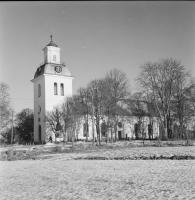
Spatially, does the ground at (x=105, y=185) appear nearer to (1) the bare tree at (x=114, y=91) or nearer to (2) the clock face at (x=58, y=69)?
(1) the bare tree at (x=114, y=91)

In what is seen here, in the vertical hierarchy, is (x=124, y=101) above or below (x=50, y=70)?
below

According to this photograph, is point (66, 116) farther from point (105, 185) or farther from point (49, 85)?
point (105, 185)

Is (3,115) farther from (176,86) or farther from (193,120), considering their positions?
(193,120)

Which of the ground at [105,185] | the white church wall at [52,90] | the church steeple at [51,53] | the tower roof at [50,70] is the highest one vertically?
the church steeple at [51,53]

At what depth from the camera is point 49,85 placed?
54344 millimetres

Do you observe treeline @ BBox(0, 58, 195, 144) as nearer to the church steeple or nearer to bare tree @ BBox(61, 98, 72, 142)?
bare tree @ BBox(61, 98, 72, 142)

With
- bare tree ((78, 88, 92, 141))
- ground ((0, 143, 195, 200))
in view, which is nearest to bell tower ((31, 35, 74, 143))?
bare tree ((78, 88, 92, 141))

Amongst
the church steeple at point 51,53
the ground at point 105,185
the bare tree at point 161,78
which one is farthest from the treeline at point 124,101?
the ground at point 105,185

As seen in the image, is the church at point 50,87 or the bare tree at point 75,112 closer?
the bare tree at point 75,112

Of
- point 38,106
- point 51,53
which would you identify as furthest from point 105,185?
point 51,53

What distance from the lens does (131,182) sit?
33.0 feet

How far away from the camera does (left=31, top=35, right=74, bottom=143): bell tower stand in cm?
5412

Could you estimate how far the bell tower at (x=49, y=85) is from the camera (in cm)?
5412

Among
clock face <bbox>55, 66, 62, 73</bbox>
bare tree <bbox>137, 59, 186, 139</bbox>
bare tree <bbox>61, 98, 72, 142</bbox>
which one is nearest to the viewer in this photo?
bare tree <bbox>137, 59, 186, 139</bbox>
